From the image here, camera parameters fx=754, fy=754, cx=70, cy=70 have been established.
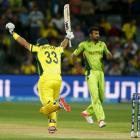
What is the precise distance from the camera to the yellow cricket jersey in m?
13.5

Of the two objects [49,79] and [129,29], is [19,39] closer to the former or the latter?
[49,79]

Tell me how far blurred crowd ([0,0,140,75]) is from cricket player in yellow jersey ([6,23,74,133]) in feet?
34.5

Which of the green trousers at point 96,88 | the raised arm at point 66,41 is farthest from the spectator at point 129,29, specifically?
the raised arm at point 66,41

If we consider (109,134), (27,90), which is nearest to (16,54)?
(27,90)

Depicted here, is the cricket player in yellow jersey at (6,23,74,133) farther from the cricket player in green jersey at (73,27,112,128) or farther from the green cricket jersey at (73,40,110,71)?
the green cricket jersey at (73,40,110,71)

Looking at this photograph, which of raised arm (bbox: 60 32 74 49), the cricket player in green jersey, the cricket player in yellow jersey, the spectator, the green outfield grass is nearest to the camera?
the green outfield grass

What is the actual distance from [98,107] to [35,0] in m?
12.3

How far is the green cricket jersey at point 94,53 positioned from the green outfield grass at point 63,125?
126 centimetres

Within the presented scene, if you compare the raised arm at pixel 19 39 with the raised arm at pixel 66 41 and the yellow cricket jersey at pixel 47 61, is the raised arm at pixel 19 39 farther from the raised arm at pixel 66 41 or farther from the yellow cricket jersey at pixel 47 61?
the raised arm at pixel 66 41

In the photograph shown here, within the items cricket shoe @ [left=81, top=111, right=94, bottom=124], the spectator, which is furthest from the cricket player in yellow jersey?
the spectator

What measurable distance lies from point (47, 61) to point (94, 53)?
2320 millimetres

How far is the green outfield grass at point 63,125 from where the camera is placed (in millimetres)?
13023

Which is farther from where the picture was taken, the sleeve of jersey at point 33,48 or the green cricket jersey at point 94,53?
the green cricket jersey at point 94,53

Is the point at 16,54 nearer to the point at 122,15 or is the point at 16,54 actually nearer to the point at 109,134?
the point at 122,15
